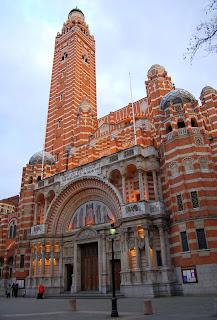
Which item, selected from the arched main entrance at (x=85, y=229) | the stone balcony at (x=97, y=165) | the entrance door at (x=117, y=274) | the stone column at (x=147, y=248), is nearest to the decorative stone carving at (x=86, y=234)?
the arched main entrance at (x=85, y=229)

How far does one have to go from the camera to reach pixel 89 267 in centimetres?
2780

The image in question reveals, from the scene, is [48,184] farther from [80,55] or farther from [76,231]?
[80,55]

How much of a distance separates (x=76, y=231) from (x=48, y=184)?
7.02 m

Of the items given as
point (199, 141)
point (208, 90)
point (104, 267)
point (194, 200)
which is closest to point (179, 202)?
point (194, 200)

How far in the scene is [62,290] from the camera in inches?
1126

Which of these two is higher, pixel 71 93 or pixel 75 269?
pixel 71 93

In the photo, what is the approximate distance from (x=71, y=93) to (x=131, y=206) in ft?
91.8

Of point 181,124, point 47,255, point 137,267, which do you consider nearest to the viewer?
point 137,267

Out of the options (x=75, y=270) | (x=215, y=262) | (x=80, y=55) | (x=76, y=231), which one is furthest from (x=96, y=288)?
(x=80, y=55)

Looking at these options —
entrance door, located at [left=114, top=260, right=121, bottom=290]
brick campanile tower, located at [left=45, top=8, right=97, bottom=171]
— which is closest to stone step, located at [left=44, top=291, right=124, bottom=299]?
entrance door, located at [left=114, top=260, right=121, bottom=290]

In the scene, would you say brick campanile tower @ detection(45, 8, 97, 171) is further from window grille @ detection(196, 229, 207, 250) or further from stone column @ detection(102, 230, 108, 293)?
window grille @ detection(196, 229, 207, 250)

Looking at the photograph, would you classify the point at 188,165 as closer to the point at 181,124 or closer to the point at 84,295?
the point at 181,124

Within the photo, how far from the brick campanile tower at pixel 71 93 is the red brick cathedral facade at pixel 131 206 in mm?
474

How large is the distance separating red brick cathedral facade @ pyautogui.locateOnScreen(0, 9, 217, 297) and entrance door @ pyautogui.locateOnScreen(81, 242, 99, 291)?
3.8 inches
